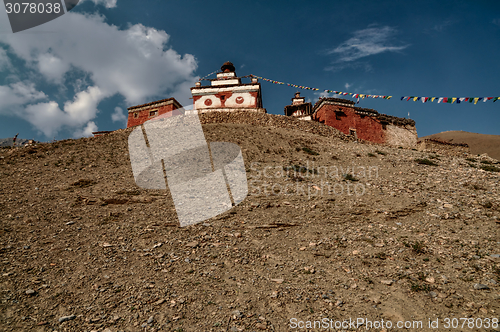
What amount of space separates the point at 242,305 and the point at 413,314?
3.51 meters

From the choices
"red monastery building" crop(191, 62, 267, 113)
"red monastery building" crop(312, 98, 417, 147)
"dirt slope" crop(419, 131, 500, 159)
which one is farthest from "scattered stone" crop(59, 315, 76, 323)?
"dirt slope" crop(419, 131, 500, 159)

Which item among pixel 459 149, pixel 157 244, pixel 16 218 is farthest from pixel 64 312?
pixel 459 149

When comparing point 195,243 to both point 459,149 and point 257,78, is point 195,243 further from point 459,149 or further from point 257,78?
point 459,149

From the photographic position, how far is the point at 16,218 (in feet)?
29.7

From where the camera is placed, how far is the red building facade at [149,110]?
3266 centimetres

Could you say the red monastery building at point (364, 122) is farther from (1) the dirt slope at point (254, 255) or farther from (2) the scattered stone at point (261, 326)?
(2) the scattered stone at point (261, 326)

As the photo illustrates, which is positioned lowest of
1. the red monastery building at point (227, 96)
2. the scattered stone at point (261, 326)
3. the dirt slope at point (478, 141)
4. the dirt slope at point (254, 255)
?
the scattered stone at point (261, 326)

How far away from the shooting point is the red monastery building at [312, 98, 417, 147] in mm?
32875

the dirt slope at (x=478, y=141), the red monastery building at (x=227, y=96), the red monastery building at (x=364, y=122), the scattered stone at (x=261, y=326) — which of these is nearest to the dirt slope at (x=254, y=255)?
the scattered stone at (x=261, y=326)

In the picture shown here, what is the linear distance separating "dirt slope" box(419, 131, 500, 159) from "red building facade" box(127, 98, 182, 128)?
69.8 meters

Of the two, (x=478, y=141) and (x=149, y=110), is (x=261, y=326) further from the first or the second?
(x=478, y=141)

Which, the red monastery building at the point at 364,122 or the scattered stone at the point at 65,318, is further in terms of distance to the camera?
the red monastery building at the point at 364,122

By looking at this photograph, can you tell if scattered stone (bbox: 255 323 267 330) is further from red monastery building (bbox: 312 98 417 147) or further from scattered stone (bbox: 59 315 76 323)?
red monastery building (bbox: 312 98 417 147)

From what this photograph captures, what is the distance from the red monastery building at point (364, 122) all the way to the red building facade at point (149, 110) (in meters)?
20.5
